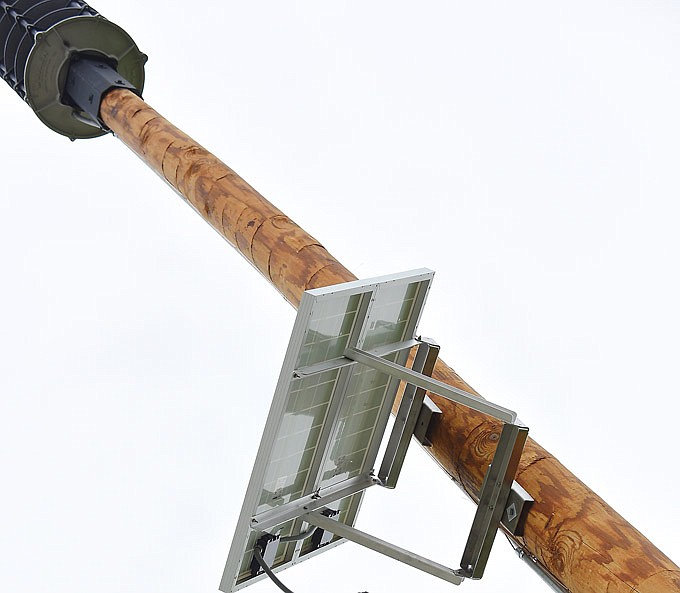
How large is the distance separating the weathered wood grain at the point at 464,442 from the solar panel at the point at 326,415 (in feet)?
1.53

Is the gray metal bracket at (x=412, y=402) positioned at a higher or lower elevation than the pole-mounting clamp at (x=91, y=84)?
lower

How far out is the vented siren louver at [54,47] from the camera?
9.87 m

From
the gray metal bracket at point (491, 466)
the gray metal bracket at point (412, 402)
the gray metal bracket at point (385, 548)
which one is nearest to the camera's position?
the gray metal bracket at point (491, 466)

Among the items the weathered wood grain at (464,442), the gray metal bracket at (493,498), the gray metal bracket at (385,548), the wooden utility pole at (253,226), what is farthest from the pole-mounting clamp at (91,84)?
the gray metal bracket at (493,498)

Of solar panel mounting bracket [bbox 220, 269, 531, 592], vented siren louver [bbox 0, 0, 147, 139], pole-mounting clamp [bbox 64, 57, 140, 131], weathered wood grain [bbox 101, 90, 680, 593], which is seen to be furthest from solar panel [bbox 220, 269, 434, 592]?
vented siren louver [bbox 0, 0, 147, 139]

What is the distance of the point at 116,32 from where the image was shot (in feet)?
33.6

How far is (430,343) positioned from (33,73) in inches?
279

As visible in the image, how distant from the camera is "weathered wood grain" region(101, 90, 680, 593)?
13.0 feet

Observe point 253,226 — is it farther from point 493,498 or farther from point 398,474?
point 493,498

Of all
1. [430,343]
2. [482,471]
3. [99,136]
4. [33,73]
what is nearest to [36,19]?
[33,73]

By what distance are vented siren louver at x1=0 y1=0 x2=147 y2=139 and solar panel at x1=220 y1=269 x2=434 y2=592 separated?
6.74m

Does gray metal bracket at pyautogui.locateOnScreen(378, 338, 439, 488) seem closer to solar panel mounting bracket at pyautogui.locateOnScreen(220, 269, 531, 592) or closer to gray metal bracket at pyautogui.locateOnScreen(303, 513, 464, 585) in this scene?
solar panel mounting bracket at pyautogui.locateOnScreen(220, 269, 531, 592)

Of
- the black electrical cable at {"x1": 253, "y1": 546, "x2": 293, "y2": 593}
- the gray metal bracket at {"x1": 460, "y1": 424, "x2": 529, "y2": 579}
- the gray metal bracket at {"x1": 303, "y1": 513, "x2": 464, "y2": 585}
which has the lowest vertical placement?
the black electrical cable at {"x1": 253, "y1": 546, "x2": 293, "y2": 593}

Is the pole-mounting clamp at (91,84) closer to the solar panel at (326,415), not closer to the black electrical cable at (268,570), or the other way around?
the solar panel at (326,415)
